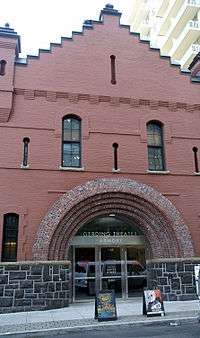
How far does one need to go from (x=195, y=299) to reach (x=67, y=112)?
30.3 ft

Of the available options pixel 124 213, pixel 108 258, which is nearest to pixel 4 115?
pixel 124 213

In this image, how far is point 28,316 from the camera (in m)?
12.0

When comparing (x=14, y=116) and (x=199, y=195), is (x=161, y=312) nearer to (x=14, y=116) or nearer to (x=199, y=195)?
(x=199, y=195)

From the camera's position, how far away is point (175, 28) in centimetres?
3412

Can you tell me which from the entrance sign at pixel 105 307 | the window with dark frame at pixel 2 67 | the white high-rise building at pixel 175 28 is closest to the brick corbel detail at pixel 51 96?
the window with dark frame at pixel 2 67

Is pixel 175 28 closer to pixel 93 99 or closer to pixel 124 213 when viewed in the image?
pixel 93 99

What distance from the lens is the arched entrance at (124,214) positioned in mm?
14133

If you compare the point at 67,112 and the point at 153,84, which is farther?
the point at 153,84

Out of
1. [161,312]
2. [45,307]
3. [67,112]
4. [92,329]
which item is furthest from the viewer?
[67,112]

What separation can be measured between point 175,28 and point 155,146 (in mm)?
22055

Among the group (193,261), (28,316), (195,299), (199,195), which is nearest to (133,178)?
(199,195)

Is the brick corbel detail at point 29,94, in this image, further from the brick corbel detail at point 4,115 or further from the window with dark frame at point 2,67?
the window with dark frame at point 2,67

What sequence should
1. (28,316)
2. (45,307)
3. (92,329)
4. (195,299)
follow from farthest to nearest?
(195,299) < (45,307) < (28,316) < (92,329)

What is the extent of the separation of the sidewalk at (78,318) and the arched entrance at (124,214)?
213cm
